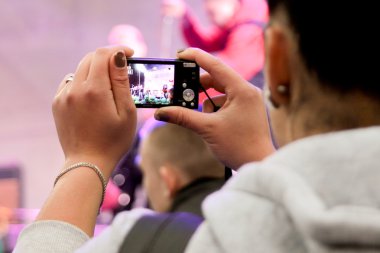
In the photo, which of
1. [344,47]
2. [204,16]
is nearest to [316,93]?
[344,47]

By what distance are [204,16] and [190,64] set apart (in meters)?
3.24

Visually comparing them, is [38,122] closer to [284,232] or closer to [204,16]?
[204,16]

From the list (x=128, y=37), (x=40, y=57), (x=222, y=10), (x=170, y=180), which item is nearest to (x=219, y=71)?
(x=170, y=180)

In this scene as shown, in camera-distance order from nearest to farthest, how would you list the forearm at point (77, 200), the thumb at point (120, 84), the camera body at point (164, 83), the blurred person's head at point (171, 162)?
1. the forearm at point (77, 200)
2. the thumb at point (120, 84)
3. the camera body at point (164, 83)
4. the blurred person's head at point (171, 162)

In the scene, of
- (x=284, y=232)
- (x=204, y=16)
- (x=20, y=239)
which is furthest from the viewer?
(x=204, y=16)

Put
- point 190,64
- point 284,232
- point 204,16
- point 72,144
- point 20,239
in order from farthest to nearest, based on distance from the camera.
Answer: point 204,16
point 190,64
point 72,144
point 20,239
point 284,232

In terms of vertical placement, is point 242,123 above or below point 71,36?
above

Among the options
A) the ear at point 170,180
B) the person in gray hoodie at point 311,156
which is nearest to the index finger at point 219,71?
the person in gray hoodie at point 311,156

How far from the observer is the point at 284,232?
1.53 feet

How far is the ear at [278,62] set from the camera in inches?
20.5

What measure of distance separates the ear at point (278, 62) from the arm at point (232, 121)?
356mm

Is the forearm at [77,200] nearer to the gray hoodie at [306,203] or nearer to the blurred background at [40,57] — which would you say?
the gray hoodie at [306,203]

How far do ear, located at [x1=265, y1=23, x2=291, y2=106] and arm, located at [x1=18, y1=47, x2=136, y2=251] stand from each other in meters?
0.32

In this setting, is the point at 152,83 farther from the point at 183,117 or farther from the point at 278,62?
the point at 278,62
